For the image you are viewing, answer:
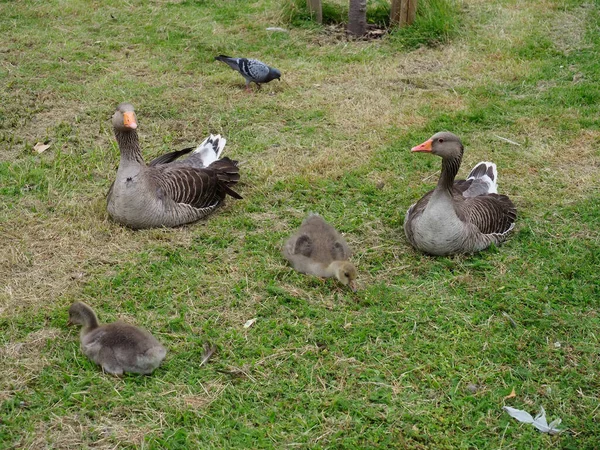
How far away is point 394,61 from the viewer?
9.17m

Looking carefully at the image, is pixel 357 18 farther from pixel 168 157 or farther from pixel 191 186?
pixel 191 186

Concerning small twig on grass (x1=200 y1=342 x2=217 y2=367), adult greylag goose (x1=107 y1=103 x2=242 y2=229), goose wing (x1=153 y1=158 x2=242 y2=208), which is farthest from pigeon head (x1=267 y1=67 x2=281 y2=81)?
small twig on grass (x1=200 y1=342 x2=217 y2=367)

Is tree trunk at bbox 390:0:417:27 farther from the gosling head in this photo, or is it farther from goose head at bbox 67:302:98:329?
goose head at bbox 67:302:98:329

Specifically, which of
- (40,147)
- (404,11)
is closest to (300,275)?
(40,147)

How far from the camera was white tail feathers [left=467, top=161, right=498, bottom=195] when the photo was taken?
6020mm

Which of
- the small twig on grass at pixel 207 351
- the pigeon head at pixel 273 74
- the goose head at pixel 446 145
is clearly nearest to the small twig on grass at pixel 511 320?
the goose head at pixel 446 145

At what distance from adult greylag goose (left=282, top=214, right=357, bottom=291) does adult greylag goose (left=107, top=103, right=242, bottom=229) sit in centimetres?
99

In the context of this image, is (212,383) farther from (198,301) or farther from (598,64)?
(598,64)

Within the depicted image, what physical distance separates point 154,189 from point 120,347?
181 centimetres

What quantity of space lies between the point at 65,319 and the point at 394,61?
6.12 meters

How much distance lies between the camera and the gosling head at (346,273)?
4879 mm

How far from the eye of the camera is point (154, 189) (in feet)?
18.4

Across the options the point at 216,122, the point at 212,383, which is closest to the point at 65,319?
the point at 212,383

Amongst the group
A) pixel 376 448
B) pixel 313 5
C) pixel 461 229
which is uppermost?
pixel 313 5
